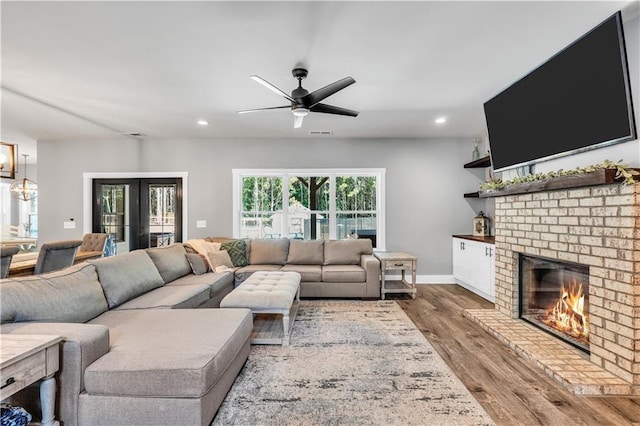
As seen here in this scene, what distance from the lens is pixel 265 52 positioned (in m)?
2.66

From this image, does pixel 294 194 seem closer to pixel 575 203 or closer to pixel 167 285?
pixel 167 285

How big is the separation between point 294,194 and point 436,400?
423 centimetres

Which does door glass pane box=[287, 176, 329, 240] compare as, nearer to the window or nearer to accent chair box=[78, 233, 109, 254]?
the window

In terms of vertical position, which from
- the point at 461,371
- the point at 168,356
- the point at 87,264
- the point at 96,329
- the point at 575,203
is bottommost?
the point at 461,371

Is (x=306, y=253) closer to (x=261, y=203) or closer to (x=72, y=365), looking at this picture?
(x=261, y=203)

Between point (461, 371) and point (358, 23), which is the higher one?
point (358, 23)

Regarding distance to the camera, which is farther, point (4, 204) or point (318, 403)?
point (4, 204)

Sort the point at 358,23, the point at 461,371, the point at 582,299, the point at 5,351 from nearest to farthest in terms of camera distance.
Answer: the point at 5,351 → the point at 358,23 → the point at 461,371 → the point at 582,299

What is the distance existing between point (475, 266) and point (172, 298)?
4151mm

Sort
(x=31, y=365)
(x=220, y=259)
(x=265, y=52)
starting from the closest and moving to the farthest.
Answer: (x=31, y=365)
(x=265, y=52)
(x=220, y=259)

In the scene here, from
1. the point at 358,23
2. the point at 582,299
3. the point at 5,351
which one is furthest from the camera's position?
the point at 582,299

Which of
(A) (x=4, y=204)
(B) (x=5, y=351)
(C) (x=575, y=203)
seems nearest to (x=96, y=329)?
(B) (x=5, y=351)

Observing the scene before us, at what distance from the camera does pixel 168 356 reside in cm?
170

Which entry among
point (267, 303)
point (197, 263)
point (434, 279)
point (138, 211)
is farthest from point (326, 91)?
point (138, 211)
